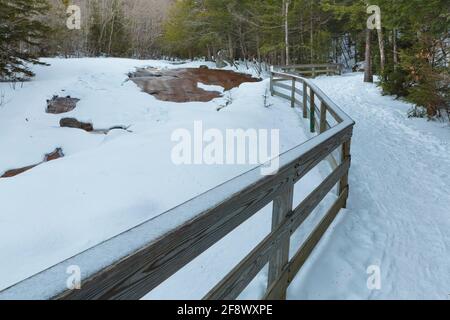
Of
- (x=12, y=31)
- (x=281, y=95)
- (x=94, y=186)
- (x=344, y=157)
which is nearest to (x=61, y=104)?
(x=12, y=31)

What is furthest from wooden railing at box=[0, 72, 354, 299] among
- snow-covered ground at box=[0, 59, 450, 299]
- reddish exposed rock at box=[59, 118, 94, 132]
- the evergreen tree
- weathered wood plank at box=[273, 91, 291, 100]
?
the evergreen tree

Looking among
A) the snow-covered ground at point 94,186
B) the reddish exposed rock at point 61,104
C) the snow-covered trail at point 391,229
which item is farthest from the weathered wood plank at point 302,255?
the reddish exposed rock at point 61,104

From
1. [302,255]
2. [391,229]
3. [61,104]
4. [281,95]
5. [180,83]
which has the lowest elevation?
[391,229]

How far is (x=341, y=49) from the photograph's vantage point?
38.0 metres

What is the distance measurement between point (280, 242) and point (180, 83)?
62.2 ft

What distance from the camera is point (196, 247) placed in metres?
1.75

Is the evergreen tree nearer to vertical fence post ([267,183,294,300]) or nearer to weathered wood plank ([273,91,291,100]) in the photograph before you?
weathered wood plank ([273,91,291,100])

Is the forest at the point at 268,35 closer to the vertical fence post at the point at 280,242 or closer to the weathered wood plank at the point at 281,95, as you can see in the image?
the weathered wood plank at the point at 281,95

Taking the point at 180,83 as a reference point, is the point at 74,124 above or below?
below

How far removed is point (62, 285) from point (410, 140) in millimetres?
8895

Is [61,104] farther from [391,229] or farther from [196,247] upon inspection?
[196,247]

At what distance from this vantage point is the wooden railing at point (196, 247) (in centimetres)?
123

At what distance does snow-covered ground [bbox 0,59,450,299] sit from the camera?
3459mm
